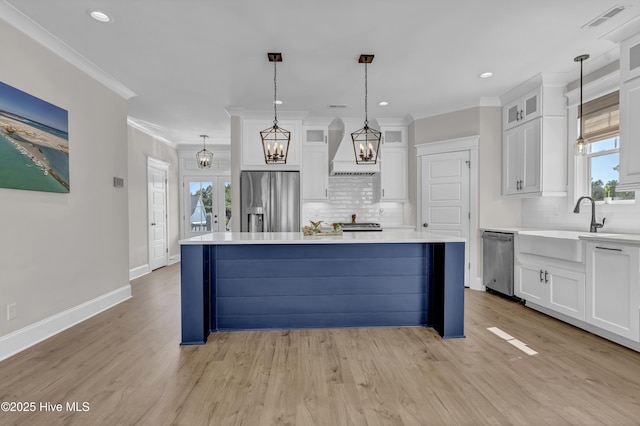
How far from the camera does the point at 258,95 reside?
434 centimetres

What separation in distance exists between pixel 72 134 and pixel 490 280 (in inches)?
212

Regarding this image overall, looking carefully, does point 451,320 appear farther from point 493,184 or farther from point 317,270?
point 493,184

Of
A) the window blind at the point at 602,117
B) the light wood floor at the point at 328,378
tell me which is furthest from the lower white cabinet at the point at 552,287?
the window blind at the point at 602,117

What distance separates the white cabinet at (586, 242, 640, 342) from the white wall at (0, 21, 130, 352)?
5.04 meters

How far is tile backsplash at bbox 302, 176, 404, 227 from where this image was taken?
575 centimetres

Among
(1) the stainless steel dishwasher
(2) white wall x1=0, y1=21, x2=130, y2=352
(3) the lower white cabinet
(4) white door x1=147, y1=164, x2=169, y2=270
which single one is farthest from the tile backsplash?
(4) white door x1=147, y1=164, x2=169, y2=270

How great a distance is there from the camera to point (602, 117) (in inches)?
136

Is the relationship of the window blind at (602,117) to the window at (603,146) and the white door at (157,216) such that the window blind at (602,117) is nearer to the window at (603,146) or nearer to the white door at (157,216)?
the window at (603,146)

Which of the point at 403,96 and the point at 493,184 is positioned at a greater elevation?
the point at 403,96

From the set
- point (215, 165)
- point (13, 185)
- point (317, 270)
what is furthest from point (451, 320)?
point (215, 165)

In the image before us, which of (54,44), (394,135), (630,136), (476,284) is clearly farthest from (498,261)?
(54,44)

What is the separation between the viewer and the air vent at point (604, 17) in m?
2.53

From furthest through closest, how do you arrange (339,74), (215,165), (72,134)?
(215,165)
(339,74)
(72,134)

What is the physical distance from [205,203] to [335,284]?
209 inches
